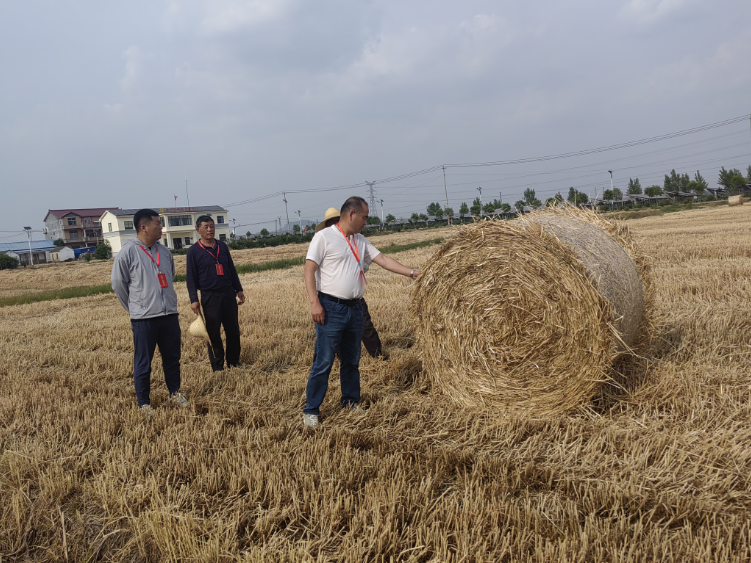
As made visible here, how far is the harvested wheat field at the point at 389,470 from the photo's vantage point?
105 inches

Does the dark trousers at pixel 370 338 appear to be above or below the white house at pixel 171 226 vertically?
below

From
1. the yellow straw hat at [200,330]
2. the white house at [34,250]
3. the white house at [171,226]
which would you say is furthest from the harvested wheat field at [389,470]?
the white house at [34,250]

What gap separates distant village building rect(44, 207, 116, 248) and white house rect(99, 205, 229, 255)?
12.2m

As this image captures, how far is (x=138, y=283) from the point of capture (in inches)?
198

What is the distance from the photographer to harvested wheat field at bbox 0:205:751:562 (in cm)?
266

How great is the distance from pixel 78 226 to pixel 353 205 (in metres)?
87.9

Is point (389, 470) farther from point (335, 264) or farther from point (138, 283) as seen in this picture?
point (138, 283)

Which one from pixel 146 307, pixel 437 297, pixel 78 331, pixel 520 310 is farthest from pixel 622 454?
pixel 78 331

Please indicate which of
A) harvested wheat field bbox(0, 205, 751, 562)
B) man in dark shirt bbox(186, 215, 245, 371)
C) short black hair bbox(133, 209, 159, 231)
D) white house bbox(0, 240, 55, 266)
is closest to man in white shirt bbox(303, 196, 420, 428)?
harvested wheat field bbox(0, 205, 751, 562)

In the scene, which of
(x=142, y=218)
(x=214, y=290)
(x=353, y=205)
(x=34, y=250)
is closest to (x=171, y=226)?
(x=34, y=250)

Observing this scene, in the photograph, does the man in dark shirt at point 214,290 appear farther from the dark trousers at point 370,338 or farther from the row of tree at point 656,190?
the row of tree at point 656,190

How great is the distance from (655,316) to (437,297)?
241 centimetres

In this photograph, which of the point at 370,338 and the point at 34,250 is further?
the point at 34,250

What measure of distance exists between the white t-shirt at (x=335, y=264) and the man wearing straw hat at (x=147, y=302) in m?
1.69
